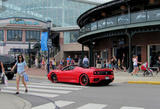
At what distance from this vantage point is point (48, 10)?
238ft

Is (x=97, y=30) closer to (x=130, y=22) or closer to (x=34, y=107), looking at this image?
(x=130, y=22)

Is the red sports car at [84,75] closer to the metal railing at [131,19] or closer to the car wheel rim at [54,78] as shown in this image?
the car wheel rim at [54,78]

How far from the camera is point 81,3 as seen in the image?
254ft

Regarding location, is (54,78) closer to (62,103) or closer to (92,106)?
(62,103)

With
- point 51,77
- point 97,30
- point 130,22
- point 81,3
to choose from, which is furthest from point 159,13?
point 81,3

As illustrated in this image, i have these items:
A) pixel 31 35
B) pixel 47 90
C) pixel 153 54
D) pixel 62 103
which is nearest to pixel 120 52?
pixel 153 54

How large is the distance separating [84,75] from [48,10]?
205ft

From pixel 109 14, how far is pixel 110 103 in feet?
65.3

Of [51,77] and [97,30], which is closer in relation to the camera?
[51,77]

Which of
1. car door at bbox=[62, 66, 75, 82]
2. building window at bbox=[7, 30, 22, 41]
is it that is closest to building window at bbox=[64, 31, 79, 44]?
building window at bbox=[7, 30, 22, 41]

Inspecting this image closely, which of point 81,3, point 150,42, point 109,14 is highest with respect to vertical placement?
point 81,3

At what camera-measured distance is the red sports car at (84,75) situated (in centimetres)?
1235

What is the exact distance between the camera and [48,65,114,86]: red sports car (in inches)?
486

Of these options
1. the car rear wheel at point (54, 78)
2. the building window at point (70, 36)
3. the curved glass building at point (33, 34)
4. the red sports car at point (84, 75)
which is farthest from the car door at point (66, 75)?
the building window at point (70, 36)
